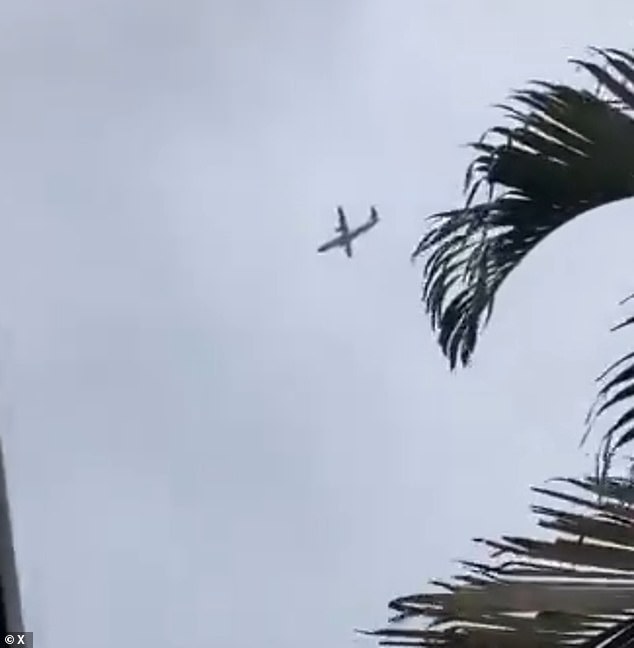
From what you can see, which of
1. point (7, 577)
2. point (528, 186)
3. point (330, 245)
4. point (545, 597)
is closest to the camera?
point (545, 597)

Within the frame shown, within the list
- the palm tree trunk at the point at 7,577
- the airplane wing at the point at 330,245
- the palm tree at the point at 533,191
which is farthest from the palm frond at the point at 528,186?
the airplane wing at the point at 330,245

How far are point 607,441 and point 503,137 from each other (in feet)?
2.28

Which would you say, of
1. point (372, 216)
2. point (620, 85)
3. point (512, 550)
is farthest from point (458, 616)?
point (372, 216)

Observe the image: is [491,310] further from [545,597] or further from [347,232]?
[347,232]

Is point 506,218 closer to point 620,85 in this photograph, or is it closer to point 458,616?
point 620,85

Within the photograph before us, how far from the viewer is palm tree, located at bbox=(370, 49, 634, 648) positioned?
205cm

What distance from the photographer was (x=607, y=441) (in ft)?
7.95

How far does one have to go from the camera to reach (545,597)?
205 cm

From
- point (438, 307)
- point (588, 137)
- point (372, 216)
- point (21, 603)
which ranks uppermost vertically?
point (372, 216)

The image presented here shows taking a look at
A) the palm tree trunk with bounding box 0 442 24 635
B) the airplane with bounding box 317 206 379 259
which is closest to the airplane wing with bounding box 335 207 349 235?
the airplane with bounding box 317 206 379 259

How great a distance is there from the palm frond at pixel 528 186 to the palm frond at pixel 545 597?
0.71m

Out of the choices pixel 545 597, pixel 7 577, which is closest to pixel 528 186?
pixel 545 597

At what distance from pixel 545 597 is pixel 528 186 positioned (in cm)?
94

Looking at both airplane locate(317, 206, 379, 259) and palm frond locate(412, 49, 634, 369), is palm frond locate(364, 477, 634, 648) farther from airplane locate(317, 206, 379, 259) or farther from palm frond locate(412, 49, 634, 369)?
airplane locate(317, 206, 379, 259)
